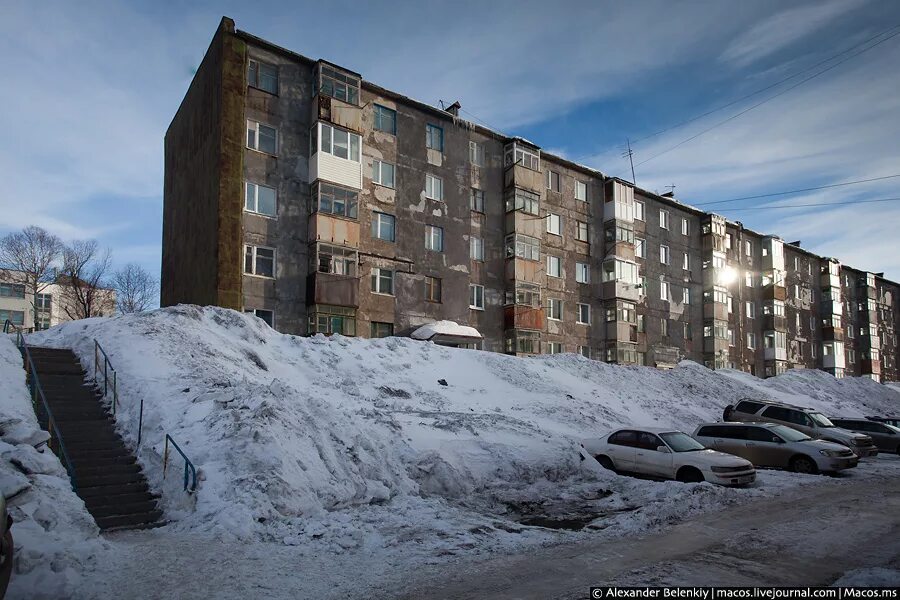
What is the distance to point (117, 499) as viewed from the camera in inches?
390

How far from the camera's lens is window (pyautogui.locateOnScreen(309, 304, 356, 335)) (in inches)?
1043

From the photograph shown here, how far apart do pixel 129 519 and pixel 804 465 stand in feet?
52.5

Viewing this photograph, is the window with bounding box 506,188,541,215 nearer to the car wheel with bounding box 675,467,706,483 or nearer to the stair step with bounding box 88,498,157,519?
the car wheel with bounding box 675,467,706,483

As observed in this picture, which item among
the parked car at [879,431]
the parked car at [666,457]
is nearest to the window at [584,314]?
the parked car at [879,431]

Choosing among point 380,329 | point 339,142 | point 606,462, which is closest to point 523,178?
point 339,142

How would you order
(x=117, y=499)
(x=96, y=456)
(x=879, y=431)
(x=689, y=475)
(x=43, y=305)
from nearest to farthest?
(x=117, y=499) < (x=96, y=456) < (x=689, y=475) < (x=879, y=431) < (x=43, y=305)

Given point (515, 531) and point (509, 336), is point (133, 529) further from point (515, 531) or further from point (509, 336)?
point (509, 336)

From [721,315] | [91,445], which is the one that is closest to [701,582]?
[91,445]

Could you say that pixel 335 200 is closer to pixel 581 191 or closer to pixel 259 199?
pixel 259 199

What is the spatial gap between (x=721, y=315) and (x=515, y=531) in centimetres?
4222

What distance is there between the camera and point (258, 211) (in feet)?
86.4

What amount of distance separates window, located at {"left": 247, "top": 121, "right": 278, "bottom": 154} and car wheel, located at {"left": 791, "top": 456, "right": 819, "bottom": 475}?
75.8ft

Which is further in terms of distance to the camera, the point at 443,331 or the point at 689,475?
the point at 443,331

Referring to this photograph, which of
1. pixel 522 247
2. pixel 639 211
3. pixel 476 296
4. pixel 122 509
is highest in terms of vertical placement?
pixel 639 211
